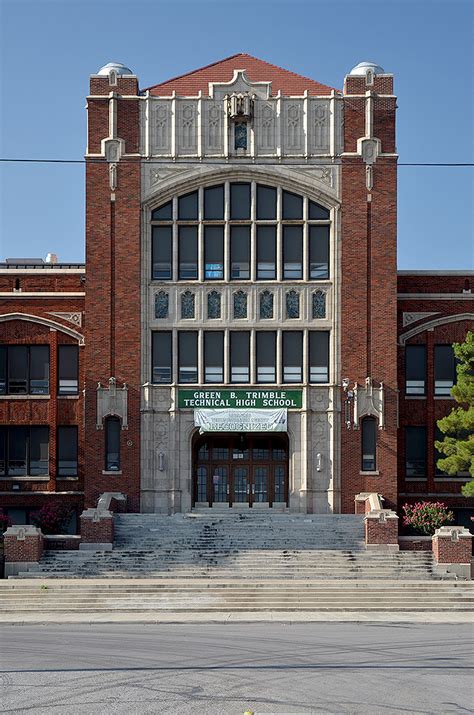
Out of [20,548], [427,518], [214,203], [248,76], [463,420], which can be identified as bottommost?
[20,548]

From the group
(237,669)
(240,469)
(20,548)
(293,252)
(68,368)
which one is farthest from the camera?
(68,368)

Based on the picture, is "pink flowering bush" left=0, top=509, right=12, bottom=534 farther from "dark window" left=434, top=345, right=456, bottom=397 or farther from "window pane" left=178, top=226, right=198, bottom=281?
"dark window" left=434, top=345, right=456, bottom=397

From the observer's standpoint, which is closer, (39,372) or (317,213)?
(317,213)

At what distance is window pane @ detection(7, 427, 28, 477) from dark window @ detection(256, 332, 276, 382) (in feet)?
33.1

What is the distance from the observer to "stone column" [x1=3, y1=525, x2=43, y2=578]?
37.8 meters

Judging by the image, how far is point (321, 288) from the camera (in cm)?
4459

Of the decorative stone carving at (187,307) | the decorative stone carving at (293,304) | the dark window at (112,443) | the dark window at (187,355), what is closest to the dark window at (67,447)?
the dark window at (112,443)

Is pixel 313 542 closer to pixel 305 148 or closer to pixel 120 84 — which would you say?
pixel 305 148

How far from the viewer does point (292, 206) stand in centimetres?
4497

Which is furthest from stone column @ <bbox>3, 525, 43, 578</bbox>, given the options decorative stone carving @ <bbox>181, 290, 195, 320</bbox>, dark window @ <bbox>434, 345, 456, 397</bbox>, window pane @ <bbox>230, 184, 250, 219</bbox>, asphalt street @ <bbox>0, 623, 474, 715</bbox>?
dark window @ <bbox>434, 345, 456, 397</bbox>

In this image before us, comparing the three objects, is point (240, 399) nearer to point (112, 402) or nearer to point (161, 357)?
point (161, 357)

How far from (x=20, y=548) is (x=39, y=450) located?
9.10 meters

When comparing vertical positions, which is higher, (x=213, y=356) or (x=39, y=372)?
(x=213, y=356)

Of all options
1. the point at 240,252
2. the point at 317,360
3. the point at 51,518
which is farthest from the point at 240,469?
the point at 240,252
